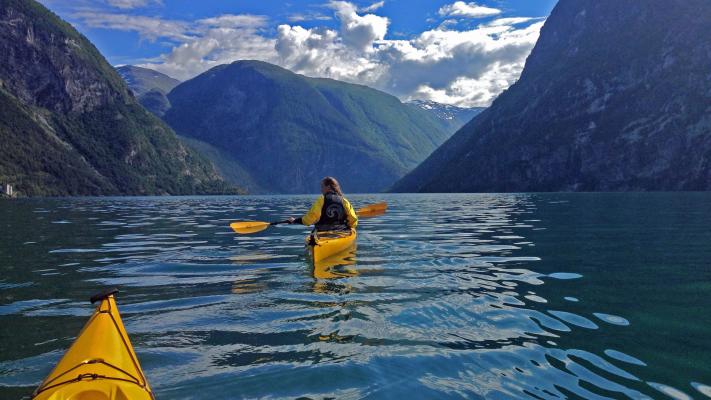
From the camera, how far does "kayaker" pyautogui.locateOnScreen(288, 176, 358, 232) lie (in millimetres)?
16984

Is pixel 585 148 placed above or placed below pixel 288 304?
above

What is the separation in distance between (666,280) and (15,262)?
18761 mm

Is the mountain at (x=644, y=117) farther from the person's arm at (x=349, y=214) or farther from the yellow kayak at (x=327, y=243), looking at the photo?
the yellow kayak at (x=327, y=243)

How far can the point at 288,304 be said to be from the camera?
9.68 m

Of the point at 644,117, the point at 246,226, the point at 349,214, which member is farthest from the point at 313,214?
the point at 644,117

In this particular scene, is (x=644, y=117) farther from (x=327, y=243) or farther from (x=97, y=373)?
(x=97, y=373)

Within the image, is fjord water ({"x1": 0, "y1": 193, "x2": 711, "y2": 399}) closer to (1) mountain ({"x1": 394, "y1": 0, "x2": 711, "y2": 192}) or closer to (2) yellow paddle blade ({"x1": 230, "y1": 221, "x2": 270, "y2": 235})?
(2) yellow paddle blade ({"x1": 230, "y1": 221, "x2": 270, "y2": 235})

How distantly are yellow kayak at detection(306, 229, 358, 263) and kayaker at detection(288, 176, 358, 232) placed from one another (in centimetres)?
44

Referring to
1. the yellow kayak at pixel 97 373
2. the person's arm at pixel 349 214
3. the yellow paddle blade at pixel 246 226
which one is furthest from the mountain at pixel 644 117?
the yellow kayak at pixel 97 373

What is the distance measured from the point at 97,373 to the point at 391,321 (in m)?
4.80

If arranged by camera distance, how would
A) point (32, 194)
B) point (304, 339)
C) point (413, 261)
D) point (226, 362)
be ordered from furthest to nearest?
1. point (32, 194)
2. point (413, 261)
3. point (304, 339)
4. point (226, 362)

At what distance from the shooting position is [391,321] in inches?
325

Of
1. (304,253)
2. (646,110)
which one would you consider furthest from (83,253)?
(646,110)

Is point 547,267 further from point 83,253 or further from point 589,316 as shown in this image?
point 83,253
